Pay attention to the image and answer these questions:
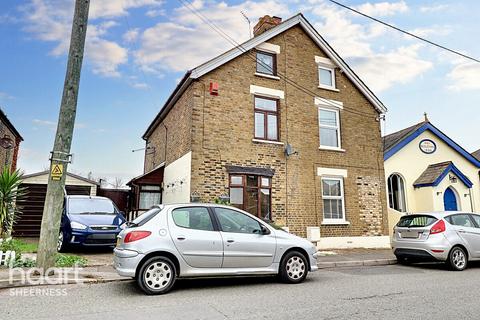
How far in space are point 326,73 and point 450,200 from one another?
8.71 meters

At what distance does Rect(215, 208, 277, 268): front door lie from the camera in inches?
257

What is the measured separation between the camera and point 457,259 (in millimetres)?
9203

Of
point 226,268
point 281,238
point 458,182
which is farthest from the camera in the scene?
point 458,182

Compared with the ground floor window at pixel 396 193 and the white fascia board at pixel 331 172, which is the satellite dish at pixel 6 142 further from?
the ground floor window at pixel 396 193

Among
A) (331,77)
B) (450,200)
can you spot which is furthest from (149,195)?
(450,200)

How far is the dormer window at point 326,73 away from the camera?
1504 cm

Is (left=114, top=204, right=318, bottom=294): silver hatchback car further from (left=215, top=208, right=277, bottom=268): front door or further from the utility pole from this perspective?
the utility pole

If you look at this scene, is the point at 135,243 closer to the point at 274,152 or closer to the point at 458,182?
the point at 274,152

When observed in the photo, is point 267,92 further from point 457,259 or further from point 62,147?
point 457,259

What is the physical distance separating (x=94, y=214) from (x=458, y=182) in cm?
1626

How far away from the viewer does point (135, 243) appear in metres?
5.92

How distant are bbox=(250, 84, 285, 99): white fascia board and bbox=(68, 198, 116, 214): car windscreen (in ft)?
22.0

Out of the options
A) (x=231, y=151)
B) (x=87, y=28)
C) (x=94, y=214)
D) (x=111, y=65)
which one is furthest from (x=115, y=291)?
(x=111, y=65)

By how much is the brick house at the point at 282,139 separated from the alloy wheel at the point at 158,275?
Answer: 5246 millimetres
